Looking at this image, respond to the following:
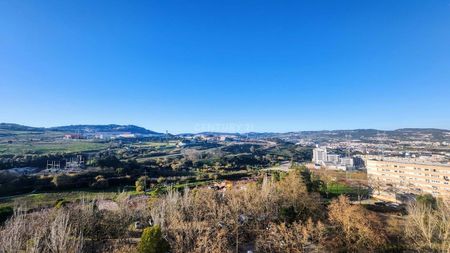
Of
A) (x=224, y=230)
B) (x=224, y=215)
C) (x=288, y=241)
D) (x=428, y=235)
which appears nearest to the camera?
(x=288, y=241)

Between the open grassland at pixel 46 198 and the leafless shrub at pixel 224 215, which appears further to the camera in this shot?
the open grassland at pixel 46 198

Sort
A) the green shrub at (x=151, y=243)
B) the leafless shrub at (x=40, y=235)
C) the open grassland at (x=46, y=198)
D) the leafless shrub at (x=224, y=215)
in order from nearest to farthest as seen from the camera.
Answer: the leafless shrub at (x=40, y=235) < the green shrub at (x=151, y=243) < the leafless shrub at (x=224, y=215) < the open grassland at (x=46, y=198)

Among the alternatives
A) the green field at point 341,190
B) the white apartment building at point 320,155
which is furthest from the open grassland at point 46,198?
the white apartment building at point 320,155

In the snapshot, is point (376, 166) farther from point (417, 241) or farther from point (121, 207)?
point (121, 207)

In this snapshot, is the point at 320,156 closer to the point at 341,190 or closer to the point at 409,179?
the point at 409,179

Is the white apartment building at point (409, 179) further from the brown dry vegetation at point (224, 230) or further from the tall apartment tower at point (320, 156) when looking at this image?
the tall apartment tower at point (320, 156)

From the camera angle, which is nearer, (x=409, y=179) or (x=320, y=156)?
(x=409, y=179)

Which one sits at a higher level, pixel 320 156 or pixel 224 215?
pixel 224 215

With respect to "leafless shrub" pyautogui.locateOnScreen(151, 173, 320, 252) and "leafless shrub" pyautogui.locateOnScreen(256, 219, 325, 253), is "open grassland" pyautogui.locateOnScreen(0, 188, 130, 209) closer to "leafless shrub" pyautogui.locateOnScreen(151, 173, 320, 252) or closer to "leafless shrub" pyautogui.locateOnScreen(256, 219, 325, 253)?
"leafless shrub" pyautogui.locateOnScreen(151, 173, 320, 252)

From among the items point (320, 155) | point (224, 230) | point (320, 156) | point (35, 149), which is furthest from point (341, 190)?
point (35, 149)

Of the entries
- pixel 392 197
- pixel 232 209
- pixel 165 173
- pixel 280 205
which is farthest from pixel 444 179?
pixel 165 173

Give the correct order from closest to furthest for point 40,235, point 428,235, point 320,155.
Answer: point 40,235, point 428,235, point 320,155
